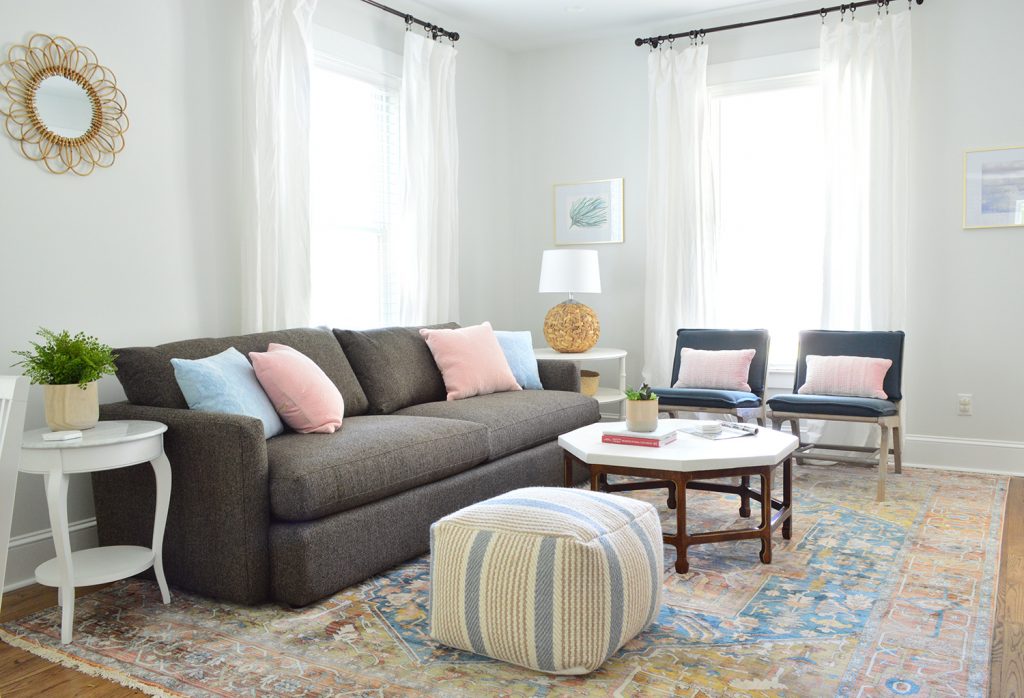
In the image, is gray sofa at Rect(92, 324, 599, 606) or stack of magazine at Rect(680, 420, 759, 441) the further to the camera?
stack of magazine at Rect(680, 420, 759, 441)

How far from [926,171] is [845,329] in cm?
98

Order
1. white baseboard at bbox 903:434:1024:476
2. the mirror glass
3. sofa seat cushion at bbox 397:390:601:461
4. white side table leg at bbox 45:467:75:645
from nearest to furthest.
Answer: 1. white side table leg at bbox 45:467:75:645
2. the mirror glass
3. sofa seat cushion at bbox 397:390:601:461
4. white baseboard at bbox 903:434:1024:476

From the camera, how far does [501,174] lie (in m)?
5.99

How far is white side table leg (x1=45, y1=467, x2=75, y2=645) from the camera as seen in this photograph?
7.95 feet

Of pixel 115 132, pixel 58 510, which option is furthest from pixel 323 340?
pixel 58 510

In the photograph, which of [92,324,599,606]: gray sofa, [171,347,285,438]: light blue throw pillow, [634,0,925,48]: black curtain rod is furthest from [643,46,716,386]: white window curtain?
[171,347,285,438]: light blue throw pillow

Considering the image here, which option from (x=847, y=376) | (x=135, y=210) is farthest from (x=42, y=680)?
(x=847, y=376)

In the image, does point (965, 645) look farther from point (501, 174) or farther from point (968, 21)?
point (501, 174)

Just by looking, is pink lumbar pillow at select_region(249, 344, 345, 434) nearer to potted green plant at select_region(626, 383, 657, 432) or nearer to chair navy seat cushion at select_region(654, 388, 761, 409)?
potted green plant at select_region(626, 383, 657, 432)

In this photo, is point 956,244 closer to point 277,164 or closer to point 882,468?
point 882,468

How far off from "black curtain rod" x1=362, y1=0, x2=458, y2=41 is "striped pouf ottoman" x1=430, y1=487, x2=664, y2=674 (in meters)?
3.31

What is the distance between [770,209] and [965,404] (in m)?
1.60

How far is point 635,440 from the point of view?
317cm

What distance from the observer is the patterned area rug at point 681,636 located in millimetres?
2154
